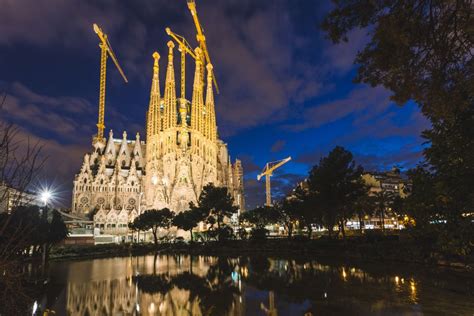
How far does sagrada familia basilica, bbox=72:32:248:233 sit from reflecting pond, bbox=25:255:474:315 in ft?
228

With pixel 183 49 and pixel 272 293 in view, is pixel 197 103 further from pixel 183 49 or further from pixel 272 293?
pixel 272 293

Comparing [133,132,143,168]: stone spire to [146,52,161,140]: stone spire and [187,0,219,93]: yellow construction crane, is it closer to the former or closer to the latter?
[146,52,161,140]: stone spire

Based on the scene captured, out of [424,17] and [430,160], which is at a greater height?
[424,17]

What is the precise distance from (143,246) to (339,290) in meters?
45.8

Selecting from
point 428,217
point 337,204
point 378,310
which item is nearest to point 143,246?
point 337,204

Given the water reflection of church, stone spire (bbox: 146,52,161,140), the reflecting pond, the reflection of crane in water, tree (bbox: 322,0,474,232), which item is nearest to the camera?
tree (bbox: 322,0,474,232)

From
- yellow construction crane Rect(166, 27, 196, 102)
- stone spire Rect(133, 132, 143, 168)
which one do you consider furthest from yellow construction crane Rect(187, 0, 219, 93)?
stone spire Rect(133, 132, 143, 168)

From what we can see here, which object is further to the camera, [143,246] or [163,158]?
[163,158]

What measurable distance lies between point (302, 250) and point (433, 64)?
1354 inches

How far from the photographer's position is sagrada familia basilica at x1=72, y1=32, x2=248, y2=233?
9275cm

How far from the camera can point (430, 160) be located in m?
11.3

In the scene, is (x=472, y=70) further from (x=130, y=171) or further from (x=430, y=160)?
(x=130, y=171)

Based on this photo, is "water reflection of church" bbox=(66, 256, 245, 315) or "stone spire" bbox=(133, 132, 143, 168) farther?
"stone spire" bbox=(133, 132, 143, 168)

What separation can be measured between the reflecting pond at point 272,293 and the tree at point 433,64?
6266mm
